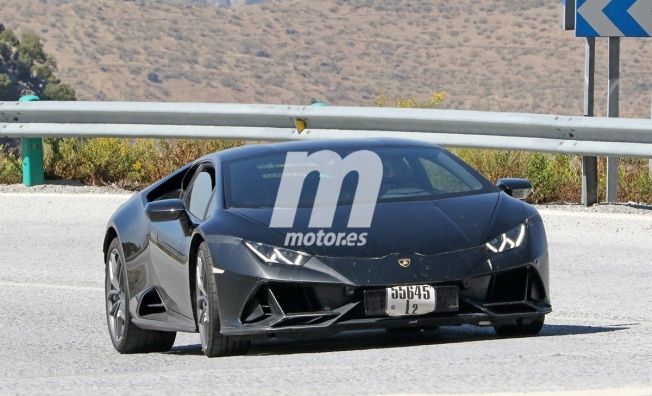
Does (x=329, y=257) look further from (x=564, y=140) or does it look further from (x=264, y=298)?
(x=564, y=140)

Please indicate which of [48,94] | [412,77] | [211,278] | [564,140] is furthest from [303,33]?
[211,278]

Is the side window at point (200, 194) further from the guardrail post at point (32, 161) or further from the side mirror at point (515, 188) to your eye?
the guardrail post at point (32, 161)

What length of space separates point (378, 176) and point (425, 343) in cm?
110

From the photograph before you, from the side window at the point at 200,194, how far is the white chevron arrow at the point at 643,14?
7744 mm

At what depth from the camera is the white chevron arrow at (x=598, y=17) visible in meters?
16.5

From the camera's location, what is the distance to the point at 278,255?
27.7 feet

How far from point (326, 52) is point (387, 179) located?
98.5m

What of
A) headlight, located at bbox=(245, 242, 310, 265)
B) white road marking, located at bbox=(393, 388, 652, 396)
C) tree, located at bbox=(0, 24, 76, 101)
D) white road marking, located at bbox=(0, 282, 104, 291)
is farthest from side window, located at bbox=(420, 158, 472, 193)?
tree, located at bbox=(0, 24, 76, 101)

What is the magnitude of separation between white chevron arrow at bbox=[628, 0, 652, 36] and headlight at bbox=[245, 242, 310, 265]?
8.96m

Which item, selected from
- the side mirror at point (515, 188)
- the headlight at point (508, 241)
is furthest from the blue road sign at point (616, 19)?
the headlight at point (508, 241)

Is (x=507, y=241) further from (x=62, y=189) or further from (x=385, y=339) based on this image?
(x=62, y=189)

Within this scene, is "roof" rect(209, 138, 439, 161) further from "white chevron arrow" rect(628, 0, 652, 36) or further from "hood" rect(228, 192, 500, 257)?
"white chevron arrow" rect(628, 0, 652, 36)

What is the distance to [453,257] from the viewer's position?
841 centimetres

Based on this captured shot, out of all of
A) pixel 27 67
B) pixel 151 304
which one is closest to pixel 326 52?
pixel 27 67
